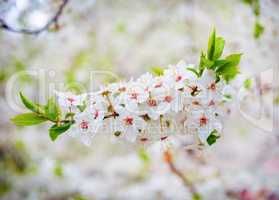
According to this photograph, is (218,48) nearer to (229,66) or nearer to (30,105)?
(229,66)

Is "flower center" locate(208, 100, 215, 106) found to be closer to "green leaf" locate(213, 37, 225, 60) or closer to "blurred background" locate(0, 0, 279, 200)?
"green leaf" locate(213, 37, 225, 60)

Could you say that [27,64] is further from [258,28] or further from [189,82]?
[189,82]

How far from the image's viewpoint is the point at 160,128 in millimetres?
1146

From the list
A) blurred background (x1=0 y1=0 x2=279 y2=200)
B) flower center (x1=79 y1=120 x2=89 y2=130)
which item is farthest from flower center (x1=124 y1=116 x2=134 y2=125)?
blurred background (x1=0 y1=0 x2=279 y2=200)

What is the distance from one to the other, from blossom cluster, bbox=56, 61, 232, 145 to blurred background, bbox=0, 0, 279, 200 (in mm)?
658

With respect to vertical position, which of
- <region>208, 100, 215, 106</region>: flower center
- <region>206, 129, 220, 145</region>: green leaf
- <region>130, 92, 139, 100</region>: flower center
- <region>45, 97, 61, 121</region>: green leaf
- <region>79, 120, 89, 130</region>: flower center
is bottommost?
<region>206, 129, 220, 145</region>: green leaf

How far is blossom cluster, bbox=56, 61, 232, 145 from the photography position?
109cm

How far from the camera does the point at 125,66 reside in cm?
400

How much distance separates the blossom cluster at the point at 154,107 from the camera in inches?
43.0

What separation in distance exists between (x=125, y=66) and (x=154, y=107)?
9.61 ft

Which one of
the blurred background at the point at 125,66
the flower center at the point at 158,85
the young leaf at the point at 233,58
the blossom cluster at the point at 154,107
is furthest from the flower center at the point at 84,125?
the blurred background at the point at 125,66

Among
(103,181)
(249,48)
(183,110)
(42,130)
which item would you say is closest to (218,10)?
(249,48)

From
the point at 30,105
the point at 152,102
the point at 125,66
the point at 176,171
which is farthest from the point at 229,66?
the point at 125,66

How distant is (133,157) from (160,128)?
2.96m
